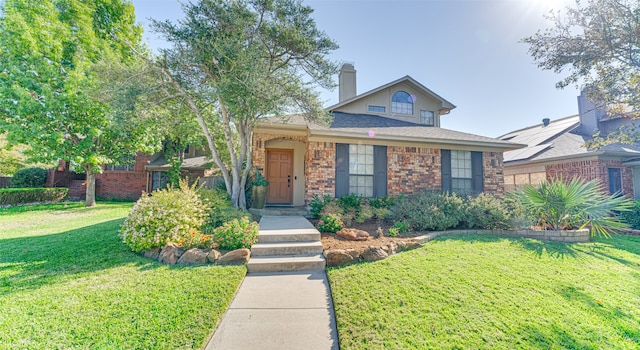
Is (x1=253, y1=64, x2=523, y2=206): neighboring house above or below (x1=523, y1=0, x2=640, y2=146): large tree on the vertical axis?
below

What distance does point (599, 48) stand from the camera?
20.6 ft

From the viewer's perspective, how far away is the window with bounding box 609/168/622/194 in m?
10.3

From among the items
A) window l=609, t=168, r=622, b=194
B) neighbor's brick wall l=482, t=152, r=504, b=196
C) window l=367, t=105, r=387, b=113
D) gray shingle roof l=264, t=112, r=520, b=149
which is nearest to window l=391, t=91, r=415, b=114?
window l=367, t=105, r=387, b=113

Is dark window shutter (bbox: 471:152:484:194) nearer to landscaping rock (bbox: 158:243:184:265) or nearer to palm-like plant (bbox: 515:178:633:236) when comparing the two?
palm-like plant (bbox: 515:178:633:236)

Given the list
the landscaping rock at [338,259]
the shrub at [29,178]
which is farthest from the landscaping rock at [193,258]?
the shrub at [29,178]

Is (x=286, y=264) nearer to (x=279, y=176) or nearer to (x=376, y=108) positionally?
(x=279, y=176)

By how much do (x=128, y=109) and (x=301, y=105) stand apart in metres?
4.72

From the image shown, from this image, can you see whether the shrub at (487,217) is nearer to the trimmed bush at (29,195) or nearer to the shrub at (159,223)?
the shrub at (159,223)

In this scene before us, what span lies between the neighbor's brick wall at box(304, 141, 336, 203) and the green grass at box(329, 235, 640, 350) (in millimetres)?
3828

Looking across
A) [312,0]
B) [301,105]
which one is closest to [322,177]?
[301,105]

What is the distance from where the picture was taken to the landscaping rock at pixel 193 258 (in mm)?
4207

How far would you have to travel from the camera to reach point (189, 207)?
507 cm

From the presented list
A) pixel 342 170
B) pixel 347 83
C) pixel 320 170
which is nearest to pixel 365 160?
pixel 342 170

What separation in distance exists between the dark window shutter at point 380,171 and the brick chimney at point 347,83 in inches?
190
